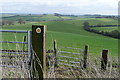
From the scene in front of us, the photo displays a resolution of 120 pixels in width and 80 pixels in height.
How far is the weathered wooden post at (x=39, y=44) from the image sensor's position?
289 cm

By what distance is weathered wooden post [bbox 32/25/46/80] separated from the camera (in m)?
2.89

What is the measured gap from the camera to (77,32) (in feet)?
155

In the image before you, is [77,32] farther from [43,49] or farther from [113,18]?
[43,49]

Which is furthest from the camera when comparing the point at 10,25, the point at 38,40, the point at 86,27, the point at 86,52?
the point at 86,27

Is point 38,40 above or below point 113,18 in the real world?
below

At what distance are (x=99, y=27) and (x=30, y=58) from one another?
47291 millimetres

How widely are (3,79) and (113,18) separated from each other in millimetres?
55924

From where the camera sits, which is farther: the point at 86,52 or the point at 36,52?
the point at 86,52

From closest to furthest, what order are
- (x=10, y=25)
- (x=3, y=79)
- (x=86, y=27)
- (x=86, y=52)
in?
(x=3, y=79) < (x=86, y=52) < (x=10, y=25) < (x=86, y=27)

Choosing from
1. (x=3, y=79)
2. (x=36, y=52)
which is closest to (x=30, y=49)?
(x=36, y=52)

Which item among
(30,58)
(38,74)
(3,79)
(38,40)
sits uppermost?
(38,40)

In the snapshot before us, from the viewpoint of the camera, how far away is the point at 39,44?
2.92 meters

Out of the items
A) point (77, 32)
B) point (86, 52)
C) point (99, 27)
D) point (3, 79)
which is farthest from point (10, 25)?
point (3, 79)

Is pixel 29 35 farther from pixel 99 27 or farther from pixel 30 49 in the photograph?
pixel 99 27
